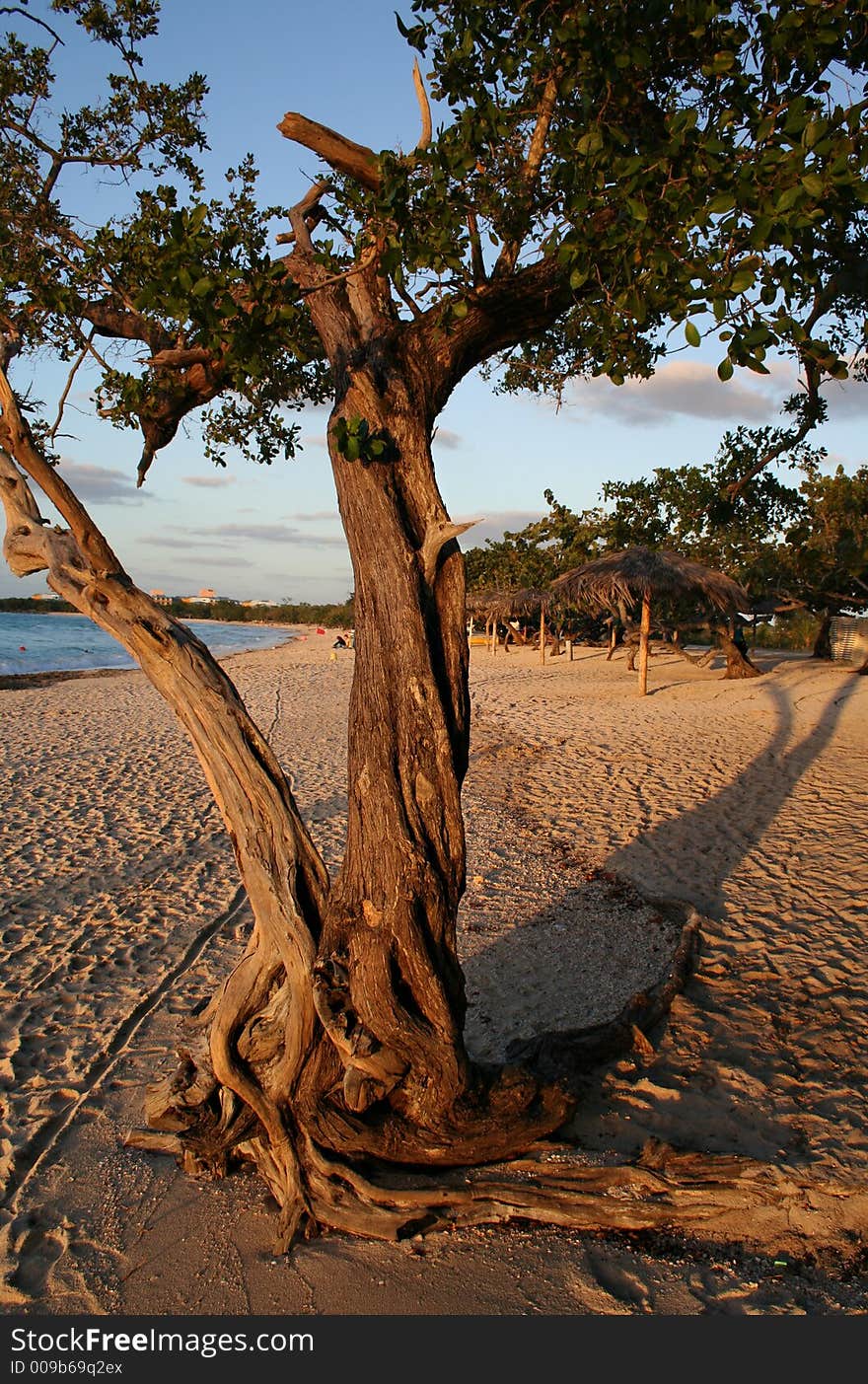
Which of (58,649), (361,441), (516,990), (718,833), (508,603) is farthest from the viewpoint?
A: (58,649)

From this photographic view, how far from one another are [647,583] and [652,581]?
0.36ft

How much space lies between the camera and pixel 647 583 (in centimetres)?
1720

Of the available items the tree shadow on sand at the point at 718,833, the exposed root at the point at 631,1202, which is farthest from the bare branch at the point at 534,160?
the tree shadow on sand at the point at 718,833

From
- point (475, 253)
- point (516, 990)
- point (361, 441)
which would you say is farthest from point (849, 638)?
point (361, 441)

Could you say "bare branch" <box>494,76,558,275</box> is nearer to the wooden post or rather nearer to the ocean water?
the wooden post

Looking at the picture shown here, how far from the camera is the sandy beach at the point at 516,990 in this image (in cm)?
278

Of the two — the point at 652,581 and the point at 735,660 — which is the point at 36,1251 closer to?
the point at 652,581

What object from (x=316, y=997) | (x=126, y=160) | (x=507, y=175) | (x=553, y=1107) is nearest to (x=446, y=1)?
(x=507, y=175)

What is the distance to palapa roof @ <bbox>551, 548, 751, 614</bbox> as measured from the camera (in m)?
17.2

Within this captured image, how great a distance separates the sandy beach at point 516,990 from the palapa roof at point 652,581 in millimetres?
5149

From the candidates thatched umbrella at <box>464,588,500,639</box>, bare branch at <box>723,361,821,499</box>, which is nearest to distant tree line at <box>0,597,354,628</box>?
thatched umbrella at <box>464,588,500,639</box>

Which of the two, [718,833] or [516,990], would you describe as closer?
[516,990]

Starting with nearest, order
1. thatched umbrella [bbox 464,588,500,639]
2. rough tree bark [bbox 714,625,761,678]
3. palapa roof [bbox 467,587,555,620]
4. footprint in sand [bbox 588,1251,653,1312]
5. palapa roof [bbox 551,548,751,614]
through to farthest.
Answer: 1. footprint in sand [bbox 588,1251,653,1312]
2. palapa roof [bbox 551,548,751,614]
3. rough tree bark [bbox 714,625,761,678]
4. palapa roof [bbox 467,587,555,620]
5. thatched umbrella [bbox 464,588,500,639]

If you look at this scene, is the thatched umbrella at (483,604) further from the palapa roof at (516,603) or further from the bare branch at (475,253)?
the bare branch at (475,253)
